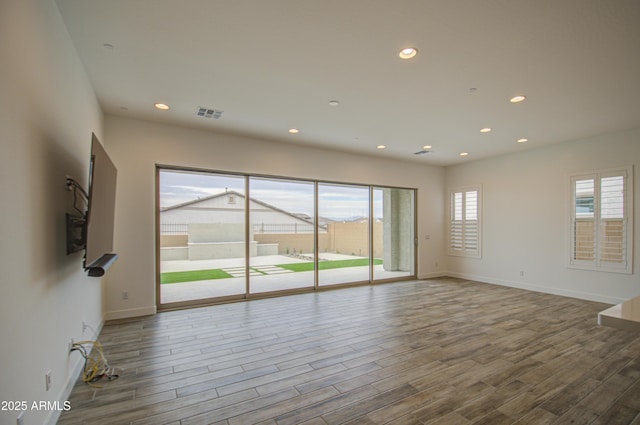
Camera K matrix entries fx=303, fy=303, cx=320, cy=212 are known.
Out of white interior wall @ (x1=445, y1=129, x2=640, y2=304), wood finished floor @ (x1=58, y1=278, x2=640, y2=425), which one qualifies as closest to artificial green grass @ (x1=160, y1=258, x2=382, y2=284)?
wood finished floor @ (x1=58, y1=278, x2=640, y2=425)

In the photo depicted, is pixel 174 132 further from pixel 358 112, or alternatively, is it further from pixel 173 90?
pixel 358 112

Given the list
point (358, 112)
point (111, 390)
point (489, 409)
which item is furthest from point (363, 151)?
point (111, 390)

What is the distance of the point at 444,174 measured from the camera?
8.52 meters

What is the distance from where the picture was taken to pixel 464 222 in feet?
26.1

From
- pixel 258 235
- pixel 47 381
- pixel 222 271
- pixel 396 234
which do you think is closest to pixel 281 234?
pixel 258 235

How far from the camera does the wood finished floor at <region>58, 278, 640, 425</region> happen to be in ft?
7.56

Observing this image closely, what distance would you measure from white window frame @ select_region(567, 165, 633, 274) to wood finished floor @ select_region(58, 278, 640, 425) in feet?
3.39

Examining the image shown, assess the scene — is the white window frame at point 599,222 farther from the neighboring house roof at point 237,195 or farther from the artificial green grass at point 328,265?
the neighboring house roof at point 237,195

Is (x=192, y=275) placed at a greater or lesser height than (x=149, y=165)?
lesser

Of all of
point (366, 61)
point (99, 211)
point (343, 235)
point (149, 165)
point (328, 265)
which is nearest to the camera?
point (99, 211)

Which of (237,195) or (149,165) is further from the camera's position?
(237,195)

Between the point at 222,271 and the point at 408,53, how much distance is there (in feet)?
15.7

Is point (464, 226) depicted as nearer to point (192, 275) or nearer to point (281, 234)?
point (281, 234)

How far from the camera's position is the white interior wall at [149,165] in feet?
15.1
